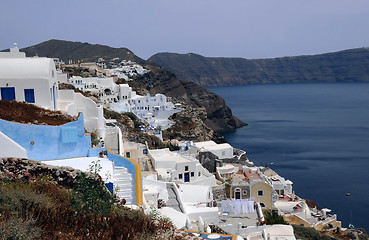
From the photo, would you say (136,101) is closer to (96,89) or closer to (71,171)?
(96,89)

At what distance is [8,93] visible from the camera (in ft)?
37.1

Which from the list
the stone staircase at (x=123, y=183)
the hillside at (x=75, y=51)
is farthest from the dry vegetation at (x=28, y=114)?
the hillside at (x=75, y=51)

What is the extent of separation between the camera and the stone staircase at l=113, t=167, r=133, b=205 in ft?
28.4

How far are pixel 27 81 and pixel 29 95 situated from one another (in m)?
0.44

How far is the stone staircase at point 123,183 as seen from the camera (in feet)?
28.4

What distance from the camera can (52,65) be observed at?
12.4 meters

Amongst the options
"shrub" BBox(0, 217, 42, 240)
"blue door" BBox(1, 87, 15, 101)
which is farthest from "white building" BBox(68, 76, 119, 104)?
"shrub" BBox(0, 217, 42, 240)

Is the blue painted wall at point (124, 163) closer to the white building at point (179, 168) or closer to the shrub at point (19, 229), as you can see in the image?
the shrub at point (19, 229)

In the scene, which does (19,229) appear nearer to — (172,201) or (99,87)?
(172,201)

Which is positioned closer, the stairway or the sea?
the stairway

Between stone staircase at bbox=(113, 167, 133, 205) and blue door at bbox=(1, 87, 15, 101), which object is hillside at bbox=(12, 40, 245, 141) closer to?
blue door at bbox=(1, 87, 15, 101)

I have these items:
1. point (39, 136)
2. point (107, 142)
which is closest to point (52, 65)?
point (107, 142)

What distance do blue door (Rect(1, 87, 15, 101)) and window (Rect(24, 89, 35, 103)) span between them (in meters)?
0.36

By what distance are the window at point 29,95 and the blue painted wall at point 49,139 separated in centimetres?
266
